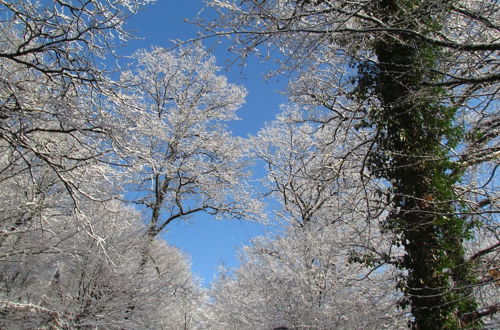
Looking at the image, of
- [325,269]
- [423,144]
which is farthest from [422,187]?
[325,269]

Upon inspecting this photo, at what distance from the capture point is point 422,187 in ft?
17.4

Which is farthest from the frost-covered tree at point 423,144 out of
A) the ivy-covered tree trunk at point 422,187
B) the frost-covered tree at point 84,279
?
the frost-covered tree at point 84,279

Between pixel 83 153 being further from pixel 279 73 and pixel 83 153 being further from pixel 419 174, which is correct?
pixel 419 174

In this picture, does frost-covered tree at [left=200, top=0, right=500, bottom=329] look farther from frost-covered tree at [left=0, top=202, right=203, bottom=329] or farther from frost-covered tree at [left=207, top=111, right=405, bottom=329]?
frost-covered tree at [left=0, top=202, right=203, bottom=329]

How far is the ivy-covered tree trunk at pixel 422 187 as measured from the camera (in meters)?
4.79

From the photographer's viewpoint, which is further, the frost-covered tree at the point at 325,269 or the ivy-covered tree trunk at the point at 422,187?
the frost-covered tree at the point at 325,269

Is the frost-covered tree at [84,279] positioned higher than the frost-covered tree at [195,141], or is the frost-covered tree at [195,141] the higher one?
the frost-covered tree at [195,141]

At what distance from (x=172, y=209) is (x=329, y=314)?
5.66 meters

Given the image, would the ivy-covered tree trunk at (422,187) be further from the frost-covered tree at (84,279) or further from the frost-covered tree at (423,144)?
the frost-covered tree at (84,279)

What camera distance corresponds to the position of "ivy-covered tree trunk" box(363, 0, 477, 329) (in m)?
4.79

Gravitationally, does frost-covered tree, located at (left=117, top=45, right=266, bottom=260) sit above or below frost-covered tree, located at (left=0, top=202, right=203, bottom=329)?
above

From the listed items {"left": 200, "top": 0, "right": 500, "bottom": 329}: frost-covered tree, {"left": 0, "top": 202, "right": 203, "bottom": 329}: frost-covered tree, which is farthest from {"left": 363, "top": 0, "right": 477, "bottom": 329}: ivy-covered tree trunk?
{"left": 0, "top": 202, "right": 203, "bottom": 329}: frost-covered tree

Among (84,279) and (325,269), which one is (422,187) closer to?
(325,269)

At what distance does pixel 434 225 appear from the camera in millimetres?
5086
